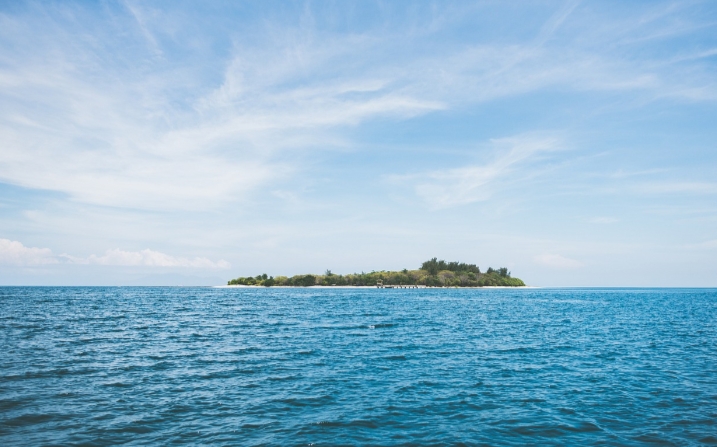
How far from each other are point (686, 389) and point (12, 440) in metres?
35.7

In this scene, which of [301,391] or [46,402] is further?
[301,391]

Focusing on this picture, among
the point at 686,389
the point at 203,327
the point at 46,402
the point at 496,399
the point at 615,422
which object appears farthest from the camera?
the point at 203,327

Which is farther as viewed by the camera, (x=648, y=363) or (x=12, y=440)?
(x=648, y=363)

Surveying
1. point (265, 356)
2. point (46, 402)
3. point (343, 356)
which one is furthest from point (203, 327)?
point (46, 402)

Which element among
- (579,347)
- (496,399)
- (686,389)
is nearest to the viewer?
(496,399)

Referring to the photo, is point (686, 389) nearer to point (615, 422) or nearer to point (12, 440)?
point (615, 422)

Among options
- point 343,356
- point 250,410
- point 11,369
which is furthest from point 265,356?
point 11,369

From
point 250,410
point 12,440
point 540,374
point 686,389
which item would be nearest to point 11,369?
point 12,440

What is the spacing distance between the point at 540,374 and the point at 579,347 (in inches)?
628

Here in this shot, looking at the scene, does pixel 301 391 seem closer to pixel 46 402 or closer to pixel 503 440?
pixel 503 440

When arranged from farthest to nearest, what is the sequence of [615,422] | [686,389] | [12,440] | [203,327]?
[203,327]
[686,389]
[615,422]
[12,440]

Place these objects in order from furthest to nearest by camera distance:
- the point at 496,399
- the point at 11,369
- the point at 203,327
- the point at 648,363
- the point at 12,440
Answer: the point at 203,327 < the point at 648,363 < the point at 11,369 < the point at 496,399 < the point at 12,440

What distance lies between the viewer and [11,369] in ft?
98.9

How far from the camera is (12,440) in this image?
56.9 ft
